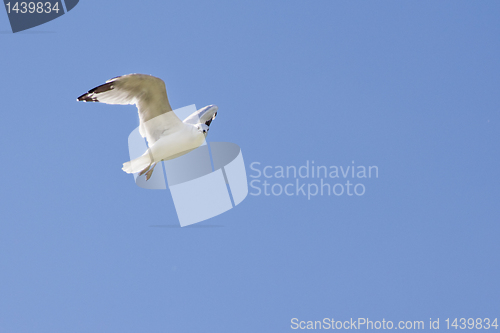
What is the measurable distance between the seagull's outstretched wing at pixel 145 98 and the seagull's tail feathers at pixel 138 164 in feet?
0.62

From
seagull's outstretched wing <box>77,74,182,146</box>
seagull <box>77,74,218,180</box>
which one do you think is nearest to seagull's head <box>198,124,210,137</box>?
seagull <box>77,74,218,180</box>

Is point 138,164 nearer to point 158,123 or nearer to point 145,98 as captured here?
point 158,123

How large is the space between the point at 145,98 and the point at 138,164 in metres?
0.61

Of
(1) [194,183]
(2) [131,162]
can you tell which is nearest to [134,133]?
(2) [131,162]

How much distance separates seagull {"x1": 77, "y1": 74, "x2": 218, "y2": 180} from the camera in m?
5.45

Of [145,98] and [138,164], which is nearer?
[145,98]

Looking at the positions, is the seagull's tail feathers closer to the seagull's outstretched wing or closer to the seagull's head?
the seagull's outstretched wing

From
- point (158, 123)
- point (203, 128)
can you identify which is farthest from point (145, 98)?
point (203, 128)

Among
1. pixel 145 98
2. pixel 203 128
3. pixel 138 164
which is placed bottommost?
pixel 138 164

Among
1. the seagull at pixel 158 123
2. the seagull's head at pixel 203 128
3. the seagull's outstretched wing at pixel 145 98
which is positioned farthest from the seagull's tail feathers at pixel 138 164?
the seagull's head at pixel 203 128

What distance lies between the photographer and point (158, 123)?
226 inches

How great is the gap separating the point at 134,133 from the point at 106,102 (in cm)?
52

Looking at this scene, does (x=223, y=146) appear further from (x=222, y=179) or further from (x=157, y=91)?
(x=157, y=91)

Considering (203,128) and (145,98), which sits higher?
(145,98)
